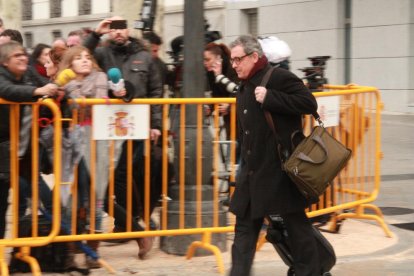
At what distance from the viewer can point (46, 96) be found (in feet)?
20.1

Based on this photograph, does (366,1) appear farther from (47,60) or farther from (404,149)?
(47,60)

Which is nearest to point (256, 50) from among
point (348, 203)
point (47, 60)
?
point (348, 203)

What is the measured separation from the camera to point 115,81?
648cm

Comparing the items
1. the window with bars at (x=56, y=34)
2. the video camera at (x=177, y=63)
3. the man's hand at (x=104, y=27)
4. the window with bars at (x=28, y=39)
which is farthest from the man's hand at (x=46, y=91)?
the window with bars at (x=28, y=39)

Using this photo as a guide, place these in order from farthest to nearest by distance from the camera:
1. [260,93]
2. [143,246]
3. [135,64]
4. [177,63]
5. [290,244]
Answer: [177,63] < [135,64] < [143,246] < [290,244] < [260,93]

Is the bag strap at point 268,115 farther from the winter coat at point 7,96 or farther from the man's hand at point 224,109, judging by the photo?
the winter coat at point 7,96

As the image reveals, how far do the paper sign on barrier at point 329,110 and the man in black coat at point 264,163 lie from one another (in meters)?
1.86

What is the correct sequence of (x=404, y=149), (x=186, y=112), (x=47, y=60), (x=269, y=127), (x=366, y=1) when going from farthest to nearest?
(x=366, y=1), (x=404, y=149), (x=47, y=60), (x=186, y=112), (x=269, y=127)

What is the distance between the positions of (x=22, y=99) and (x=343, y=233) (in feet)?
11.6

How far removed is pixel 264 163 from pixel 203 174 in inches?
65.8

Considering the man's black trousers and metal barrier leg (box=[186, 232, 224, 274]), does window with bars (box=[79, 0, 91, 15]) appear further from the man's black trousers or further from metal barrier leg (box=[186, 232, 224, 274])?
the man's black trousers

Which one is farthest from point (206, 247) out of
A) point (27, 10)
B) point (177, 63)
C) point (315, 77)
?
point (27, 10)

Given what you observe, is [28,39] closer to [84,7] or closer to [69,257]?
[84,7]

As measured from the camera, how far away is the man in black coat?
5594 millimetres
